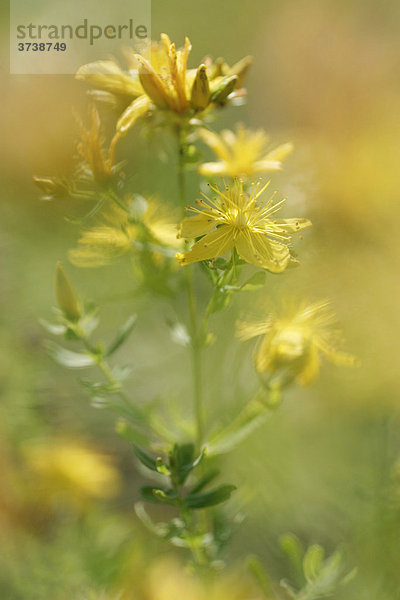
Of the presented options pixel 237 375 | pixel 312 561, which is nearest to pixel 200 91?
pixel 237 375

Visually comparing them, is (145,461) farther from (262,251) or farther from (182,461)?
(262,251)

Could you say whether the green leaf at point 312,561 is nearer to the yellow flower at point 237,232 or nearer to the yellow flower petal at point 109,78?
the yellow flower at point 237,232

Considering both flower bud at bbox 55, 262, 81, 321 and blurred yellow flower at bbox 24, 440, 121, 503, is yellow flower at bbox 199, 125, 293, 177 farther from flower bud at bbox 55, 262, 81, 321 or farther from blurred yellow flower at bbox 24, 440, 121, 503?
blurred yellow flower at bbox 24, 440, 121, 503

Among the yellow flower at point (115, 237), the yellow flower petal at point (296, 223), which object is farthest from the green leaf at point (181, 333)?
the yellow flower petal at point (296, 223)

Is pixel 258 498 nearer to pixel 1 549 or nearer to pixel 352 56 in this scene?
pixel 1 549

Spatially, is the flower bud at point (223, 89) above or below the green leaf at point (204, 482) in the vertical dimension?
above

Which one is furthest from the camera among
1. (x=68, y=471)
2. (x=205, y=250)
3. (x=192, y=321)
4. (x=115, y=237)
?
(x=68, y=471)

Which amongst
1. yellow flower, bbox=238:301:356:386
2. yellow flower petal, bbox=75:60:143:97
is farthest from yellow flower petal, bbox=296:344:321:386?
yellow flower petal, bbox=75:60:143:97
